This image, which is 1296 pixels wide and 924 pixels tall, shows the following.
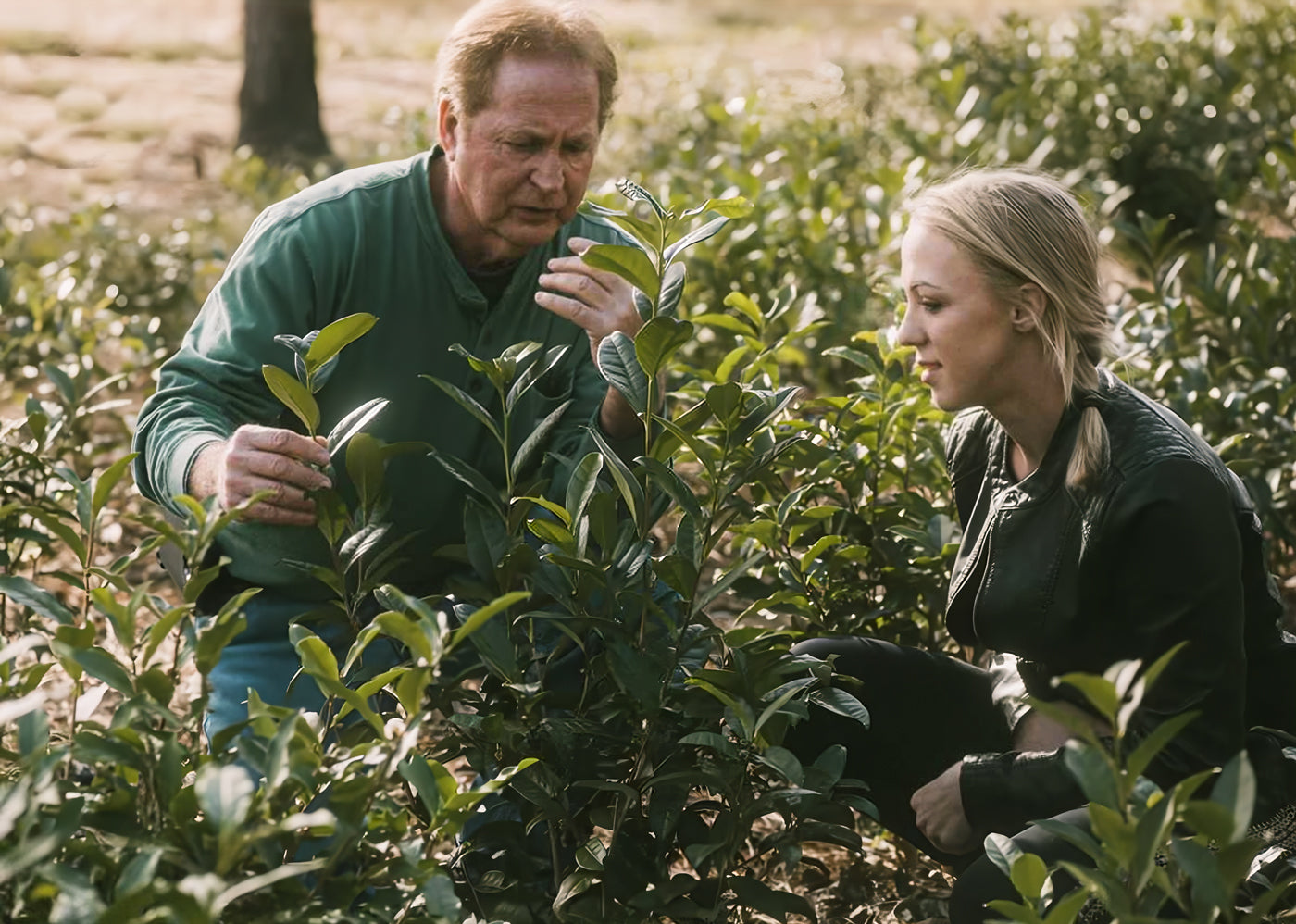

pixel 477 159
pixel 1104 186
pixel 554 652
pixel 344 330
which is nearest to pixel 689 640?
pixel 554 652

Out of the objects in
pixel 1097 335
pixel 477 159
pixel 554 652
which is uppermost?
pixel 477 159

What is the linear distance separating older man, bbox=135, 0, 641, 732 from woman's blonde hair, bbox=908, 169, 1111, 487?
64 centimetres

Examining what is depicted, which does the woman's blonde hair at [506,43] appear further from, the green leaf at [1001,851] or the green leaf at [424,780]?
the green leaf at [1001,851]

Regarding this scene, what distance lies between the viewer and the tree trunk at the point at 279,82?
1026cm

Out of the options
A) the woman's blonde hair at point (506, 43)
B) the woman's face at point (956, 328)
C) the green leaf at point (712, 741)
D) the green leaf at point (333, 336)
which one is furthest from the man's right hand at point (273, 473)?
the woman's face at point (956, 328)

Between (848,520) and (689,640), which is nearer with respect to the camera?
(689,640)

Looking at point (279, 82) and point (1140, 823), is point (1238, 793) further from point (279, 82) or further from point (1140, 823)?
point (279, 82)

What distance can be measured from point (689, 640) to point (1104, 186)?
Answer: 13.5 ft

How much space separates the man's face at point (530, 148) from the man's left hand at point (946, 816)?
1.21 meters

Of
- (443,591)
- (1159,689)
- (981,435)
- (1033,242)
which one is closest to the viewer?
(1159,689)

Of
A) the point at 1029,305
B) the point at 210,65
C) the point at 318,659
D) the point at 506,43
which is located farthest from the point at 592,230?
the point at 210,65

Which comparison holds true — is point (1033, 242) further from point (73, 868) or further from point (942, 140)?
point (942, 140)

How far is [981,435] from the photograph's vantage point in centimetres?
290

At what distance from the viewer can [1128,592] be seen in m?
2.51
